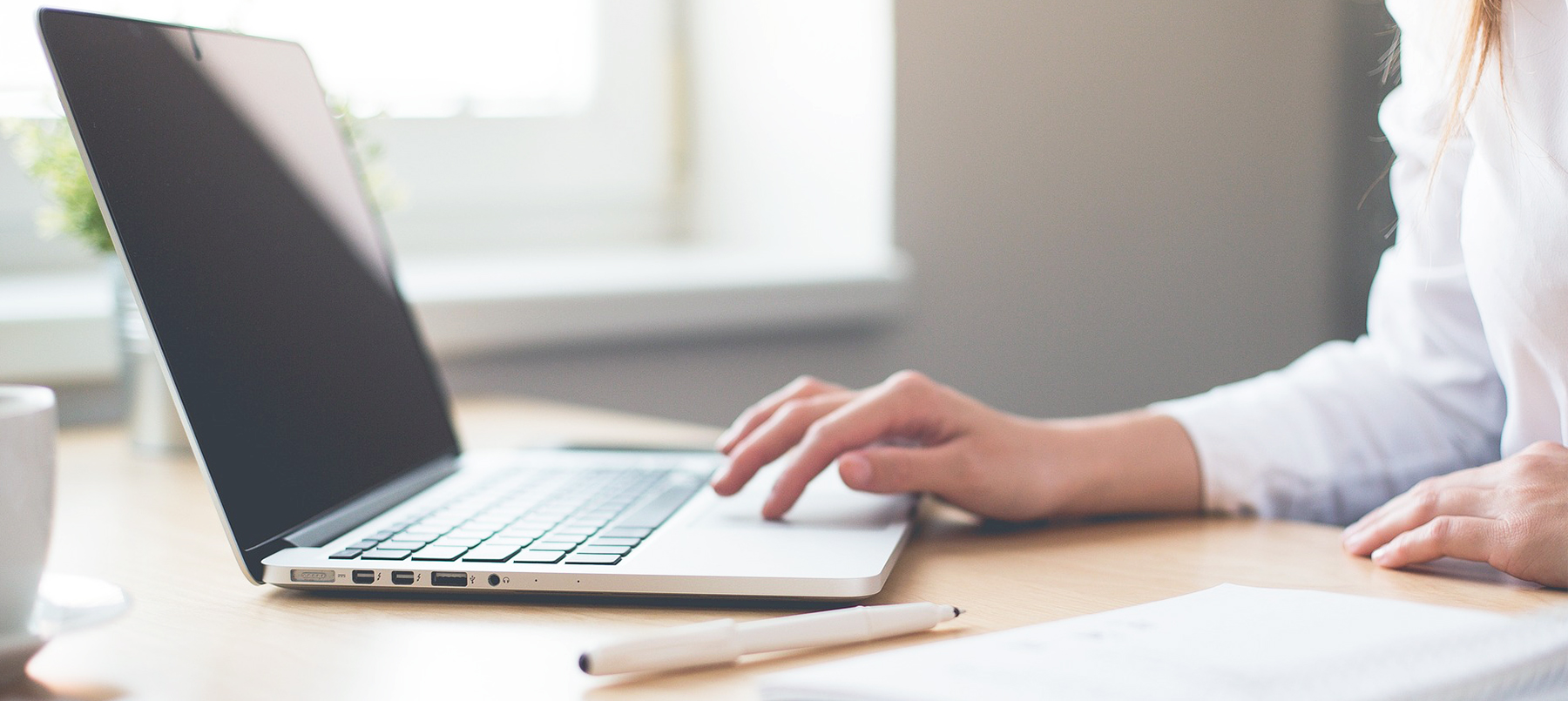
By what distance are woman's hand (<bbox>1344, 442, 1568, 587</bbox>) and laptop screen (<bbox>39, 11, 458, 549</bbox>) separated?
49 cm

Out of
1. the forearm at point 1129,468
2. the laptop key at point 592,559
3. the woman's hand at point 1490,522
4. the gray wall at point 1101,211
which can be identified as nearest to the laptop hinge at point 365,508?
the laptop key at point 592,559

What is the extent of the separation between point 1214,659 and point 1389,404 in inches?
18.1

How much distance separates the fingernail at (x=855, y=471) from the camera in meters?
0.61

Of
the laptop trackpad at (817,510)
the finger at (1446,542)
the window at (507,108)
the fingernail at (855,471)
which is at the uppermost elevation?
the window at (507,108)

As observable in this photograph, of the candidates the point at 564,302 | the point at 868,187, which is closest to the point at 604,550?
the point at 564,302

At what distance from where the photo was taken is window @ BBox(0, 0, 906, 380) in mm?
1265

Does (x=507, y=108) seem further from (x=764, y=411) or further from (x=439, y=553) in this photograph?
(x=439, y=553)

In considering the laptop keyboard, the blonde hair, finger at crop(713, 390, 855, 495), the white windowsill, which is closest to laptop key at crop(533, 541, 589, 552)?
the laptop keyboard

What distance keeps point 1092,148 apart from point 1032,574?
109 cm

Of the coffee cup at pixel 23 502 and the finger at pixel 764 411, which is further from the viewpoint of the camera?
the finger at pixel 764 411

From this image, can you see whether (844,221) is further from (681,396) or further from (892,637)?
(892,637)

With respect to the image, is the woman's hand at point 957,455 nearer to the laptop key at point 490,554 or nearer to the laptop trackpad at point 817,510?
the laptop trackpad at point 817,510

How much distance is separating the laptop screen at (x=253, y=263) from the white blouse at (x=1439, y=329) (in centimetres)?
46

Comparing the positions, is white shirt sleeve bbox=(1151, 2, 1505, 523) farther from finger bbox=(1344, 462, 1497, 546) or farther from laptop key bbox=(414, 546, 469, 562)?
laptop key bbox=(414, 546, 469, 562)
